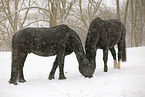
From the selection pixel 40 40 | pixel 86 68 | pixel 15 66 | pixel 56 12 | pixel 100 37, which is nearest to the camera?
pixel 15 66

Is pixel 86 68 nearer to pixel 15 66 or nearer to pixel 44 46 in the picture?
pixel 44 46

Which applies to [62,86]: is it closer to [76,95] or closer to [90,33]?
[76,95]

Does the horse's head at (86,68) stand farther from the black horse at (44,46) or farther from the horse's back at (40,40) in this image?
the horse's back at (40,40)

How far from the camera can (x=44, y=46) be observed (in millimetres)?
5293

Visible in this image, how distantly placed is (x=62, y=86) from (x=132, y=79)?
223cm

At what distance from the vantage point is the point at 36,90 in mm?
4441

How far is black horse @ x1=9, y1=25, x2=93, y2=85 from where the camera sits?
5062 mm

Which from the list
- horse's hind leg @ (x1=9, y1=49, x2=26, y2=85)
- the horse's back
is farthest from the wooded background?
horse's hind leg @ (x1=9, y1=49, x2=26, y2=85)

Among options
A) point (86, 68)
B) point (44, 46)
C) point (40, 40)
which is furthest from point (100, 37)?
point (40, 40)

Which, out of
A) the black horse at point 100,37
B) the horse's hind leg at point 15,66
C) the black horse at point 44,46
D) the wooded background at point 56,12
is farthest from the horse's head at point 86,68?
the wooded background at point 56,12

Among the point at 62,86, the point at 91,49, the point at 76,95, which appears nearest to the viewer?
the point at 76,95

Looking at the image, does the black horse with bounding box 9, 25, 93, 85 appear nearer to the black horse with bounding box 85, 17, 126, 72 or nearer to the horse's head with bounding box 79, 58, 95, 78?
the horse's head with bounding box 79, 58, 95, 78

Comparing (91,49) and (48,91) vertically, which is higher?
→ (91,49)

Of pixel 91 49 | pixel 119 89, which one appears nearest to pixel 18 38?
pixel 91 49
